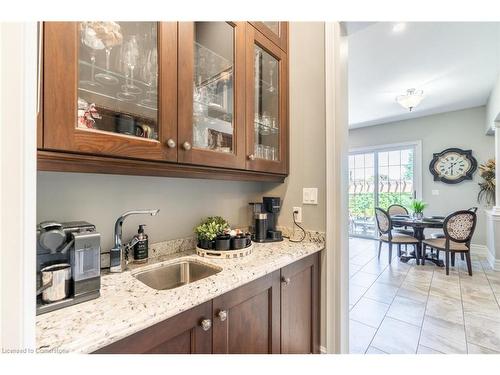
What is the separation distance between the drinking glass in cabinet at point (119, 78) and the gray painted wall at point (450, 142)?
5.60m

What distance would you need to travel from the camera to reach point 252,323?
1.07m

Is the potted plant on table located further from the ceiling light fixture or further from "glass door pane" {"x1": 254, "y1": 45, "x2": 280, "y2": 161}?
the ceiling light fixture

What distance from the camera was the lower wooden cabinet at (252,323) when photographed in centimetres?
74

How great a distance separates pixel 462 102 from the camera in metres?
4.09

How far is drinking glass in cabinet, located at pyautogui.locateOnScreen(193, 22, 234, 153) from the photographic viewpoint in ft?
3.87

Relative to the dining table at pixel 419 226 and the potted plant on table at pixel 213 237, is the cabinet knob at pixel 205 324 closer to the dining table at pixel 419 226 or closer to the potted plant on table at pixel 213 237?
the potted plant on table at pixel 213 237

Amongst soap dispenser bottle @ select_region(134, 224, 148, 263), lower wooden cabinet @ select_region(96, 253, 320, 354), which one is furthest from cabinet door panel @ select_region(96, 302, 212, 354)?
soap dispenser bottle @ select_region(134, 224, 148, 263)

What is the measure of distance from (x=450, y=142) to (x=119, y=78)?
18.9 ft

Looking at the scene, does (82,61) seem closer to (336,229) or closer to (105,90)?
(105,90)

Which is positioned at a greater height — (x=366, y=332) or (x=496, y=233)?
(x=496, y=233)

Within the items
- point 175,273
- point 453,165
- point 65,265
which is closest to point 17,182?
point 65,265

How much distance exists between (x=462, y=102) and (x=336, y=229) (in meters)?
4.53
